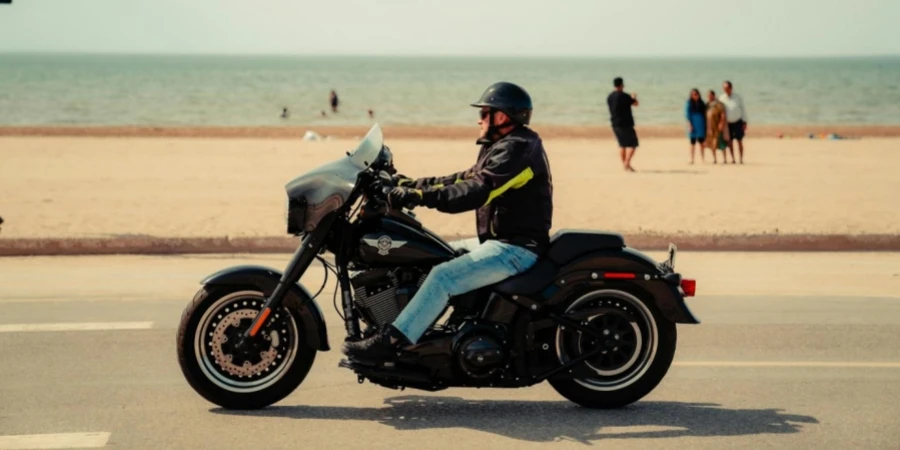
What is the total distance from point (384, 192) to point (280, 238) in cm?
762

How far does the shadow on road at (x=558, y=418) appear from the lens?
735 cm

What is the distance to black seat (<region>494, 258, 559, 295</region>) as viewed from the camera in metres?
7.50

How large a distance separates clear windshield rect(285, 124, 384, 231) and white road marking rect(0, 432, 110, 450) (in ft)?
4.72

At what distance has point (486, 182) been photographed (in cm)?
739

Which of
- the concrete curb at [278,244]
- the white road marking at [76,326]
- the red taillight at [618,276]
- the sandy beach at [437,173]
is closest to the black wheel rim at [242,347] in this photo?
the red taillight at [618,276]

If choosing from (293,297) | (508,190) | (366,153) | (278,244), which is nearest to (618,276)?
(508,190)

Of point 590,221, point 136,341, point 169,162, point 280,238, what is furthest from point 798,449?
point 169,162

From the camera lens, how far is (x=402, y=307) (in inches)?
293

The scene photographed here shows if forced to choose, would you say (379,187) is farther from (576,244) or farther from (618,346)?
(618,346)

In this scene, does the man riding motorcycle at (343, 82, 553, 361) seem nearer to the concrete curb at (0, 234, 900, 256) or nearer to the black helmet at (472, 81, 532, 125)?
the black helmet at (472, 81, 532, 125)

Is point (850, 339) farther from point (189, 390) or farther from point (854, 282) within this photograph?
point (189, 390)

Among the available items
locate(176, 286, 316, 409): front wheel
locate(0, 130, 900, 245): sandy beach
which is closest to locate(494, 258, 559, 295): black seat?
locate(176, 286, 316, 409): front wheel

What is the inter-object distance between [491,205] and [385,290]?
0.72 meters

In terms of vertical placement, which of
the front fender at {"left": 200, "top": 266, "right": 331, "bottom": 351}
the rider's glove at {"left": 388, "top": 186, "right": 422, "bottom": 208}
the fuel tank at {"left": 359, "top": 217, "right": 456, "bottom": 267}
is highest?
the rider's glove at {"left": 388, "top": 186, "right": 422, "bottom": 208}
